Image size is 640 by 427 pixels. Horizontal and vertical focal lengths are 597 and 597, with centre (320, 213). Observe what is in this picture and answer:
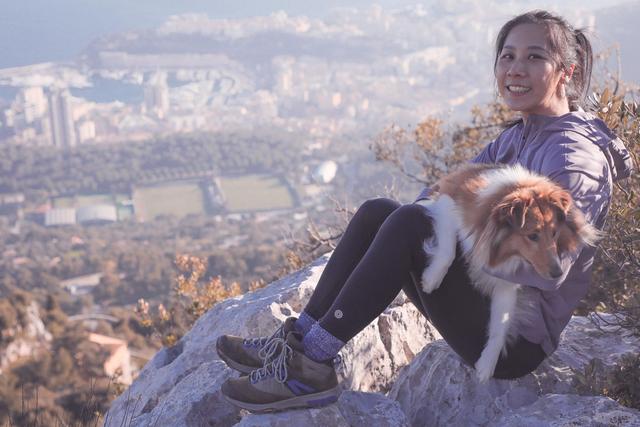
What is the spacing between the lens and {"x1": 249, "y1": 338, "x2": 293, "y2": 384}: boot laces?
1.95m

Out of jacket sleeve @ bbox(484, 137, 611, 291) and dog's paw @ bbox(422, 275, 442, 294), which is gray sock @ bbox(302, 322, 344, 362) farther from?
jacket sleeve @ bbox(484, 137, 611, 291)

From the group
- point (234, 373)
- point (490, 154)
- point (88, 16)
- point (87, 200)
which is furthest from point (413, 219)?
point (88, 16)

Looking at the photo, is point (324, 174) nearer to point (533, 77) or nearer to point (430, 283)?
point (533, 77)

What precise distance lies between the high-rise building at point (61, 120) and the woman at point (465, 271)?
166ft

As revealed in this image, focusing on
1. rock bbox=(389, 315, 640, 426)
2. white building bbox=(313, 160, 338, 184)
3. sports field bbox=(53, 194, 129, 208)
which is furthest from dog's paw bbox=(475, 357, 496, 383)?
sports field bbox=(53, 194, 129, 208)

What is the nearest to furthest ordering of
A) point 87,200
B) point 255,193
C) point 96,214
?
point 96,214, point 87,200, point 255,193

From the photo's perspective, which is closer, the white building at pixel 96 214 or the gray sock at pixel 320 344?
the gray sock at pixel 320 344

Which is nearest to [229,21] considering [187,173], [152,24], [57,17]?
[152,24]

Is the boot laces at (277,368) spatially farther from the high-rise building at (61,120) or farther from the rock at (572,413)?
the high-rise building at (61,120)

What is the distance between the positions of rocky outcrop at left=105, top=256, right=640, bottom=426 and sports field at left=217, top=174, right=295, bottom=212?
36.0m

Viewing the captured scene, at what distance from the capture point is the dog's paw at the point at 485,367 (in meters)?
1.85

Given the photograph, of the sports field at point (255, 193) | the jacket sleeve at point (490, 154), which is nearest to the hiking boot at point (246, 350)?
the jacket sleeve at point (490, 154)

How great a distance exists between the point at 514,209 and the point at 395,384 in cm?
109

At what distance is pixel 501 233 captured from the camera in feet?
5.44
